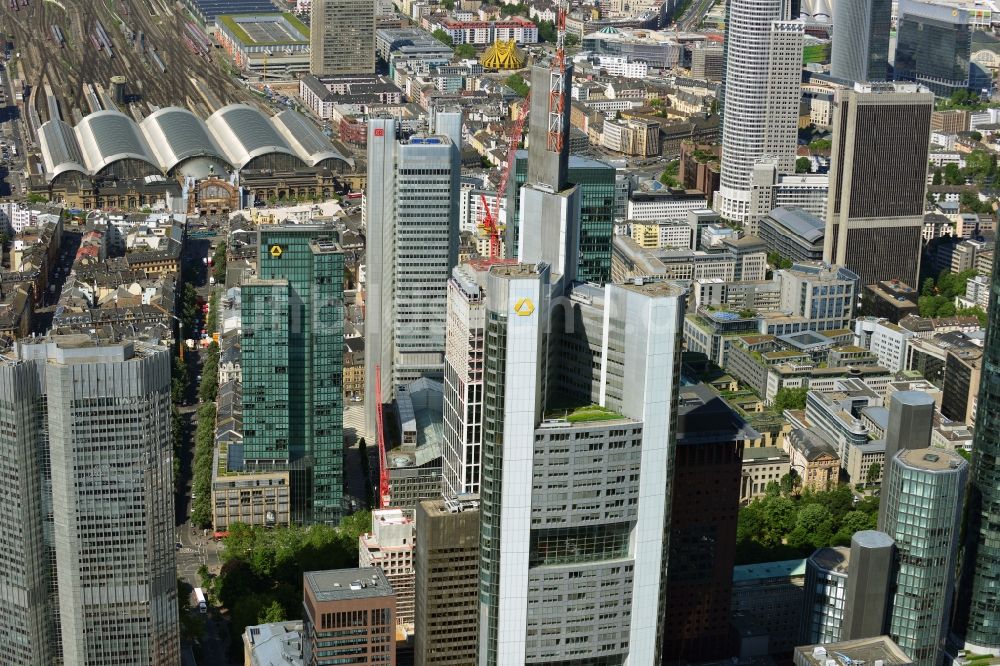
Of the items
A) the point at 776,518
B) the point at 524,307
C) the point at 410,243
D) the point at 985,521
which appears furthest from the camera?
the point at 410,243

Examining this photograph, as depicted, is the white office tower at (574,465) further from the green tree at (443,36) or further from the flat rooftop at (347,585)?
the green tree at (443,36)

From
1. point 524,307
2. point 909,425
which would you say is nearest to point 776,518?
point 909,425

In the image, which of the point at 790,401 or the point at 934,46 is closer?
the point at 790,401

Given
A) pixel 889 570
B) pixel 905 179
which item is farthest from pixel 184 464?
pixel 905 179

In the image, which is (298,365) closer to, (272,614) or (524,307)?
(272,614)

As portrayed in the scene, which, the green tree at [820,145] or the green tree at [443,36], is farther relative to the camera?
the green tree at [443,36]

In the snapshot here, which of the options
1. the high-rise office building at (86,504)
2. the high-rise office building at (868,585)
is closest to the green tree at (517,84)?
the high-rise office building at (868,585)
